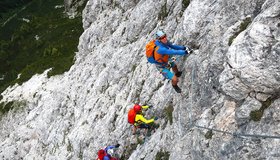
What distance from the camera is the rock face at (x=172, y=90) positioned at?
1142cm

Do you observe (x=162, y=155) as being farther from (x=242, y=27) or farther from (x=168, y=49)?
(x=242, y=27)

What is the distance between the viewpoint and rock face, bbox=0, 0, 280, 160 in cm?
1142

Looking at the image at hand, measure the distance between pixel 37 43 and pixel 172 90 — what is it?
183ft

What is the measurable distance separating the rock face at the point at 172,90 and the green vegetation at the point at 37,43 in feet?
38.6

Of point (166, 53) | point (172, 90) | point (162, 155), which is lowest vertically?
point (162, 155)

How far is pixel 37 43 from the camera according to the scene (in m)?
68.8

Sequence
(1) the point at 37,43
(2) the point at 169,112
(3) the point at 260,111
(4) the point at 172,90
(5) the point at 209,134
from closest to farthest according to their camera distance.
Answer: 1. (3) the point at 260,111
2. (5) the point at 209,134
3. (2) the point at 169,112
4. (4) the point at 172,90
5. (1) the point at 37,43

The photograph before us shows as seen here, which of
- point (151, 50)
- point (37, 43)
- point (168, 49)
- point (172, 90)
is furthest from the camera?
point (37, 43)

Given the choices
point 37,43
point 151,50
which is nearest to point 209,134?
point 151,50

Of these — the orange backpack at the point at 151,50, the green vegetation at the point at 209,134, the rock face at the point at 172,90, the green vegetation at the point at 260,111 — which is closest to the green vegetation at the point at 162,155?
the rock face at the point at 172,90

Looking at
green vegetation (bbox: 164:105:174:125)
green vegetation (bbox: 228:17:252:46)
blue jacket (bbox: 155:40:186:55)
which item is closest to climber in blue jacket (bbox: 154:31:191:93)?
blue jacket (bbox: 155:40:186:55)

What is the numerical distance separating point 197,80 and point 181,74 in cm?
190

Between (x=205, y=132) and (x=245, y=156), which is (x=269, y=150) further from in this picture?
(x=205, y=132)

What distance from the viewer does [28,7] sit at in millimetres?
91375
